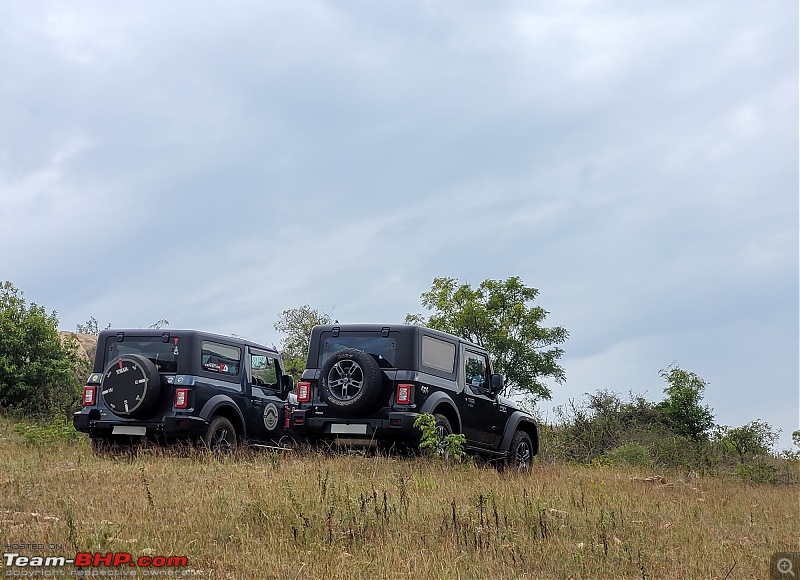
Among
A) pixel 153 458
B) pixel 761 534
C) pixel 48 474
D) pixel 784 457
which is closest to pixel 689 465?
pixel 784 457

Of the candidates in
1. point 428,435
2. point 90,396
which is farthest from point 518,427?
point 90,396

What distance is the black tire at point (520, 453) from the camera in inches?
606

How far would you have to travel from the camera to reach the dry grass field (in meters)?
7.43

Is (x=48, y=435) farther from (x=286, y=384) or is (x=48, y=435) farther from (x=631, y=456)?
(x=631, y=456)

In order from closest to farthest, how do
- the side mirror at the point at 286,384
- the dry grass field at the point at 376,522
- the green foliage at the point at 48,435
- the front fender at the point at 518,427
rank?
1. the dry grass field at the point at 376,522
2. the front fender at the point at 518,427
3. the green foliage at the point at 48,435
4. the side mirror at the point at 286,384

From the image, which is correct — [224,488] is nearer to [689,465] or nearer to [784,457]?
[689,465]

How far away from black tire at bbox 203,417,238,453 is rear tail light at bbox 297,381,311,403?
4.79 feet

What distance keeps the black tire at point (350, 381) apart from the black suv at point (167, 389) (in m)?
2.00

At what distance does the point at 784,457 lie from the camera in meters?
22.4

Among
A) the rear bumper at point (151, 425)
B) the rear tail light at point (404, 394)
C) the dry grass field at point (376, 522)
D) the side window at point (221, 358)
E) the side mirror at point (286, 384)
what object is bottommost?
the dry grass field at point (376, 522)

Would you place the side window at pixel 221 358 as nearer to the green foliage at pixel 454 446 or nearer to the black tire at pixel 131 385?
the black tire at pixel 131 385

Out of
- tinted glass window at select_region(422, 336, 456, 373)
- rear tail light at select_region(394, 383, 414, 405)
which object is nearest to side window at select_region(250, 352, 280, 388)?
rear tail light at select_region(394, 383, 414, 405)

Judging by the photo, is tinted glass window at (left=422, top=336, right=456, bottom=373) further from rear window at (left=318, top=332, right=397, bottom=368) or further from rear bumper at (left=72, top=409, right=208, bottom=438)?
rear bumper at (left=72, top=409, right=208, bottom=438)

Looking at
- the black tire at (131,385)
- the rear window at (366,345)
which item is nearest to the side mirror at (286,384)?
the rear window at (366,345)
